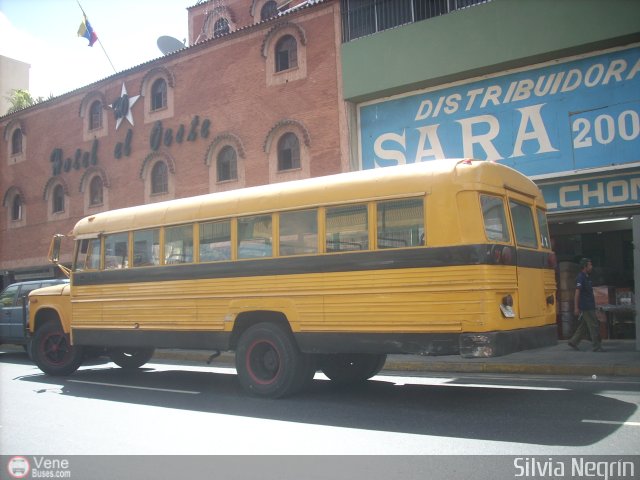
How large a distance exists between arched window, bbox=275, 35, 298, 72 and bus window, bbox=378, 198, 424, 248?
12381 mm

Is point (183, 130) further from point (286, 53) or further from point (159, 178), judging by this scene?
point (286, 53)

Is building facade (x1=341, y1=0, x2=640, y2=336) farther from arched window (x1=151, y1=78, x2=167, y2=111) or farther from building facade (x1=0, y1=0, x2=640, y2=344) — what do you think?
arched window (x1=151, y1=78, x2=167, y2=111)

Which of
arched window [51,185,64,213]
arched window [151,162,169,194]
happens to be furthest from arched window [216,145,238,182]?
arched window [51,185,64,213]

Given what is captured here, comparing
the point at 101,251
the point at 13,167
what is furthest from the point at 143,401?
the point at 13,167

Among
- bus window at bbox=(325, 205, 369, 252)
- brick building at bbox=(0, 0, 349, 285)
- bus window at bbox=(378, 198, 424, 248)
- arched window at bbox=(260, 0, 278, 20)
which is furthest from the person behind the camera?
arched window at bbox=(260, 0, 278, 20)

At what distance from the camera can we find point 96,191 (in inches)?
965

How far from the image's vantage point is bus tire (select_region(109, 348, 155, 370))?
Answer: 11.8 metres

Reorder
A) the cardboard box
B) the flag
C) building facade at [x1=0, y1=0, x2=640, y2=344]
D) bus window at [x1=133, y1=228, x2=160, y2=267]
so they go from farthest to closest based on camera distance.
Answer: the flag, the cardboard box, building facade at [x1=0, y1=0, x2=640, y2=344], bus window at [x1=133, y1=228, x2=160, y2=267]

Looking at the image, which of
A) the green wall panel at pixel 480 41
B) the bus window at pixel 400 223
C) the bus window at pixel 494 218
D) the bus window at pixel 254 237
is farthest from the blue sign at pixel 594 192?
the bus window at pixel 254 237

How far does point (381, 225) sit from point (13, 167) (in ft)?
84.1

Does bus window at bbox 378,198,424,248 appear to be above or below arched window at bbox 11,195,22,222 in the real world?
below

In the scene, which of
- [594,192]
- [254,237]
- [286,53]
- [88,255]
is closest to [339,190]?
[254,237]

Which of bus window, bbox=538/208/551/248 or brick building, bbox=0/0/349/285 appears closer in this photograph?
bus window, bbox=538/208/551/248

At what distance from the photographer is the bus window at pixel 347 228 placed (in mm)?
7387
